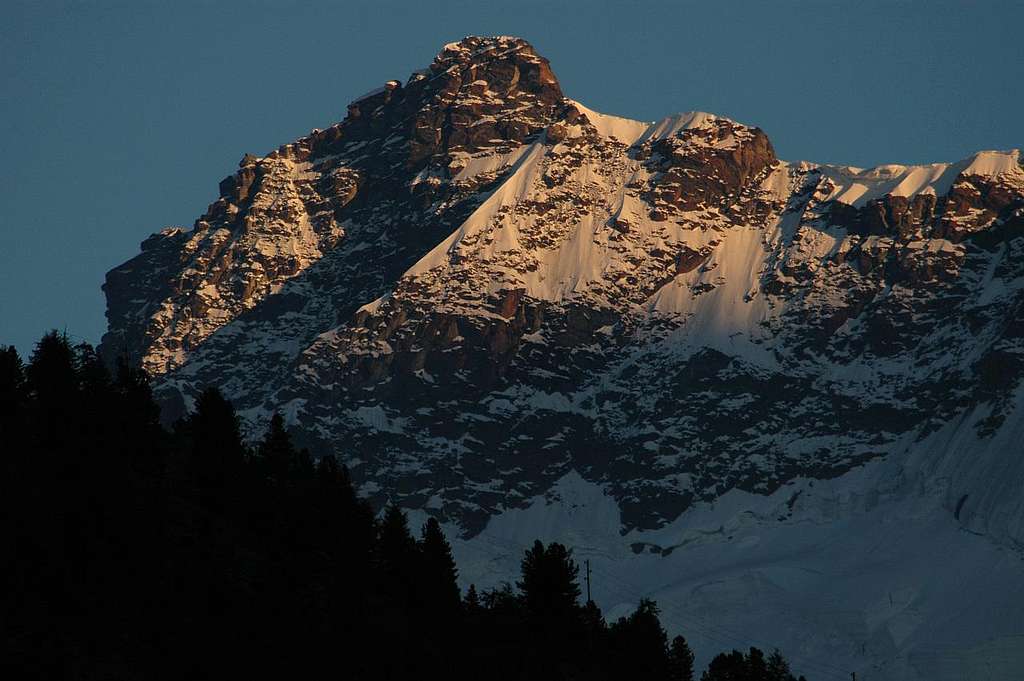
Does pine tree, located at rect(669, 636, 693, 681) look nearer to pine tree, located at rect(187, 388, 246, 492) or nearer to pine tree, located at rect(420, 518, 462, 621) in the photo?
pine tree, located at rect(420, 518, 462, 621)

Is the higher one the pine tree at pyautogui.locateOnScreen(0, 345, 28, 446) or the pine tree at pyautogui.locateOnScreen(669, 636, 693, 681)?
the pine tree at pyautogui.locateOnScreen(0, 345, 28, 446)

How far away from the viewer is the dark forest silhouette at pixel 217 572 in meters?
103

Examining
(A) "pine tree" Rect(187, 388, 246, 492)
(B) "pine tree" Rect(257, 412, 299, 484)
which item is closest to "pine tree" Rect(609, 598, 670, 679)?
(B) "pine tree" Rect(257, 412, 299, 484)

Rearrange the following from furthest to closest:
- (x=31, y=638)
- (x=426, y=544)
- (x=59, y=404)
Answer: (x=426, y=544)
(x=59, y=404)
(x=31, y=638)

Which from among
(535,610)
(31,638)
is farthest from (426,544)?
(31,638)

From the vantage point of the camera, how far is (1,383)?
465 ft

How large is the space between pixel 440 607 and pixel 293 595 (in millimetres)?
28783

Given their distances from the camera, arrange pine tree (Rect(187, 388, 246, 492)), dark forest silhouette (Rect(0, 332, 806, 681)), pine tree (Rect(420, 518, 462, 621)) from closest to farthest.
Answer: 1. dark forest silhouette (Rect(0, 332, 806, 681))
2. pine tree (Rect(187, 388, 246, 492))
3. pine tree (Rect(420, 518, 462, 621))

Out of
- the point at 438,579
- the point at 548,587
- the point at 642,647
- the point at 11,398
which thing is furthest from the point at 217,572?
the point at 642,647

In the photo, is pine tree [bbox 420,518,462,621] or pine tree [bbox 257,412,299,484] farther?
pine tree [bbox 257,412,299,484]

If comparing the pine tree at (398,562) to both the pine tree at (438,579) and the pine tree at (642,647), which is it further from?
the pine tree at (642,647)

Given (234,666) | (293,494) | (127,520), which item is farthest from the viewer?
(293,494)

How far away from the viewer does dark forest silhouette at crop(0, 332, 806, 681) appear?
103m

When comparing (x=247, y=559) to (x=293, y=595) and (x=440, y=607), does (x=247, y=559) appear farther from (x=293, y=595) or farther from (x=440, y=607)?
(x=440, y=607)
